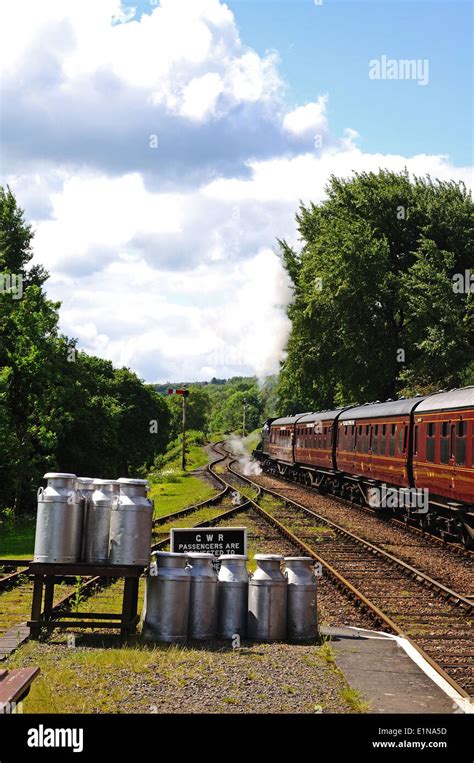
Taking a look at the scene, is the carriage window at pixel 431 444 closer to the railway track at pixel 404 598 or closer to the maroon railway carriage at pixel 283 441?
the railway track at pixel 404 598

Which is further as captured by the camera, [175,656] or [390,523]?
[390,523]

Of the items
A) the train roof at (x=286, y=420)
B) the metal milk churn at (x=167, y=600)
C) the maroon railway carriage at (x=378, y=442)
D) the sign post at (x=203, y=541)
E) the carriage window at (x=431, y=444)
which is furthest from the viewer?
the train roof at (x=286, y=420)

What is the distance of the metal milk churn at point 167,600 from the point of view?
9008 mm

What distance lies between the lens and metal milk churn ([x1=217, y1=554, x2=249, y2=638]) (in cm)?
937

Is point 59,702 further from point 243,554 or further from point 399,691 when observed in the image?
point 243,554

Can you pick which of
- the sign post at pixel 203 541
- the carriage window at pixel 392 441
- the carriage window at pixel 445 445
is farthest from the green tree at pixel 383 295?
the sign post at pixel 203 541

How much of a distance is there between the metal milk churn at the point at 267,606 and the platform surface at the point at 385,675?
24.7 inches

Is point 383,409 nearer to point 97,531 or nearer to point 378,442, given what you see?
point 378,442

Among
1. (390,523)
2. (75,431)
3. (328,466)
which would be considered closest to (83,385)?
(75,431)

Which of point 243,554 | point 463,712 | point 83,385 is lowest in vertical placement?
point 463,712

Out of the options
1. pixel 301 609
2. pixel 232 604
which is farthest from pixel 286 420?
pixel 232 604

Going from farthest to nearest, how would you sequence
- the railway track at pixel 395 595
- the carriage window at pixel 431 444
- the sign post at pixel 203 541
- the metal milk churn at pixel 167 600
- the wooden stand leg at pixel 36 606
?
the carriage window at pixel 431 444 → the sign post at pixel 203 541 → the railway track at pixel 395 595 → the wooden stand leg at pixel 36 606 → the metal milk churn at pixel 167 600

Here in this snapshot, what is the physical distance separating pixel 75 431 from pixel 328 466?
74.3ft

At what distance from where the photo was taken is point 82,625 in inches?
369
